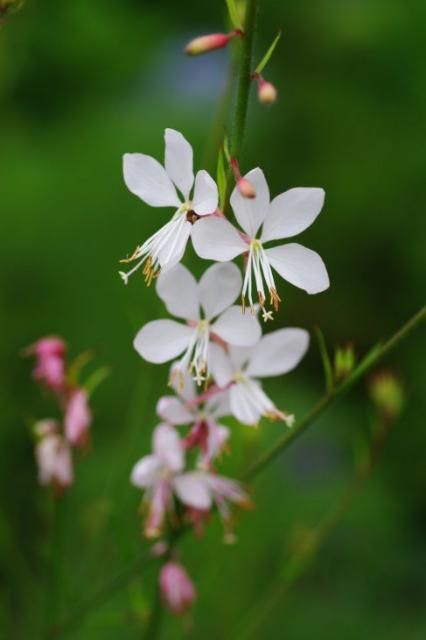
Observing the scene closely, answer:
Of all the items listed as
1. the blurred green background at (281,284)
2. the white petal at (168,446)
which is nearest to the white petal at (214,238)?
the white petal at (168,446)

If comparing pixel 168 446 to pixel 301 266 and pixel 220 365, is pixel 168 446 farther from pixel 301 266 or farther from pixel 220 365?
pixel 301 266

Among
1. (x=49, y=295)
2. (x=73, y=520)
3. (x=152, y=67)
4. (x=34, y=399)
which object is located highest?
(x=152, y=67)

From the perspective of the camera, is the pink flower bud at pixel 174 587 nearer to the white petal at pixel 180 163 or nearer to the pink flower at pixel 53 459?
the pink flower at pixel 53 459

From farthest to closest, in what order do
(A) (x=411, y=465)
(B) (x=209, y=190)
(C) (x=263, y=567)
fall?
(A) (x=411, y=465) < (C) (x=263, y=567) < (B) (x=209, y=190)

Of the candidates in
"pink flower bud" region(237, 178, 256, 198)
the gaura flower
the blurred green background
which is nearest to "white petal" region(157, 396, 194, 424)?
the gaura flower

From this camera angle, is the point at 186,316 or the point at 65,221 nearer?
the point at 186,316

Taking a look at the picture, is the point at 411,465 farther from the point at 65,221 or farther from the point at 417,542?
the point at 65,221

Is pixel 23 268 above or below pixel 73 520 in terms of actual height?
above

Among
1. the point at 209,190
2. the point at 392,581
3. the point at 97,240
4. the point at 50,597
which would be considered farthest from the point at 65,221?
the point at 209,190
